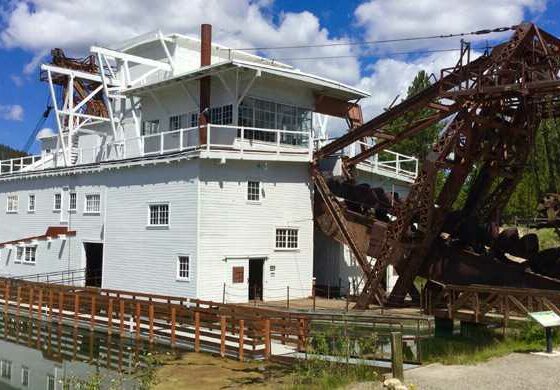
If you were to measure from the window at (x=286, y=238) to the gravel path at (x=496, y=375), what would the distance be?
45.5 feet

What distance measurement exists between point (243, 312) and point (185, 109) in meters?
13.9

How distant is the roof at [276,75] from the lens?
26172 millimetres

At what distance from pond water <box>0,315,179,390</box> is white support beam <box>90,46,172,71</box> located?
13.9m

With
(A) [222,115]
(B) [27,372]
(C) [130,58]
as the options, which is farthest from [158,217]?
(C) [130,58]

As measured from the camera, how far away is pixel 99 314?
2470cm

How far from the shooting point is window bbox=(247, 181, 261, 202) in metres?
26.6

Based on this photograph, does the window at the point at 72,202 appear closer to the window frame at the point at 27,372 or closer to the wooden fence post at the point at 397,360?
the window frame at the point at 27,372

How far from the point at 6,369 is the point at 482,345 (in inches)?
551

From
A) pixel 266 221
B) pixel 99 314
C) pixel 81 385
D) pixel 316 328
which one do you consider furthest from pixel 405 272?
pixel 81 385

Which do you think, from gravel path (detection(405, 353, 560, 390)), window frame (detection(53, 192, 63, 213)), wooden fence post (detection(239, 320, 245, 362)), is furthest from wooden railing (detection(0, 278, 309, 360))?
window frame (detection(53, 192, 63, 213))

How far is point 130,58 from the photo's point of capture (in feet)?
107

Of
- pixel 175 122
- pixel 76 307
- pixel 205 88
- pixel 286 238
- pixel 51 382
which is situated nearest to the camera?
pixel 51 382

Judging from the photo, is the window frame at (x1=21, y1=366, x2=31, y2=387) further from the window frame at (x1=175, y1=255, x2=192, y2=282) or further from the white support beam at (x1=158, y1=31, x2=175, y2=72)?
the white support beam at (x1=158, y1=31, x2=175, y2=72)

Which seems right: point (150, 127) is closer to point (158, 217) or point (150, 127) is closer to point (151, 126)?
point (151, 126)
